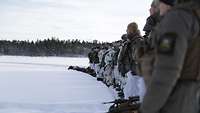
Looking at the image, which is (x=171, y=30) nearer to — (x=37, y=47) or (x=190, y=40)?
(x=190, y=40)

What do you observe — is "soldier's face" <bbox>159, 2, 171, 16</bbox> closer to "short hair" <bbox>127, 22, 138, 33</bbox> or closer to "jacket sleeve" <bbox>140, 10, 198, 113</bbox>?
"jacket sleeve" <bbox>140, 10, 198, 113</bbox>

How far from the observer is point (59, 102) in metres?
12.4

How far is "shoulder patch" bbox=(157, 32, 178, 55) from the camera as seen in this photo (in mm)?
3062

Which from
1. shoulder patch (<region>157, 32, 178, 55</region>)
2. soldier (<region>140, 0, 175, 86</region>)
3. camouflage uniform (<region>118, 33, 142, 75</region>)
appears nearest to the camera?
shoulder patch (<region>157, 32, 178, 55</region>)

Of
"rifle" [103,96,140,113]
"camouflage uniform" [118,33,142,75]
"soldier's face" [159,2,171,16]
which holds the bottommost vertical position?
"rifle" [103,96,140,113]

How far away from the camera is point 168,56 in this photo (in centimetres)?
308

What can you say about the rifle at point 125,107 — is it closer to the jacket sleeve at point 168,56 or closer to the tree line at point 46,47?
the jacket sleeve at point 168,56

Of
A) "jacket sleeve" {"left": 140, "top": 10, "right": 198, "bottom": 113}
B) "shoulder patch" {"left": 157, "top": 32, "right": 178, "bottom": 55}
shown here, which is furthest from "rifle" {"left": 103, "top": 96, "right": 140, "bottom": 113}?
"shoulder patch" {"left": 157, "top": 32, "right": 178, "bottom": 55}

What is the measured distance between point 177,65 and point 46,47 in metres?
129

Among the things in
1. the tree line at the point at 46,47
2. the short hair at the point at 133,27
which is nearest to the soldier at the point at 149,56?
the short hair at the point at 133,27

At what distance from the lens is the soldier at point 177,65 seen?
308 centimetres

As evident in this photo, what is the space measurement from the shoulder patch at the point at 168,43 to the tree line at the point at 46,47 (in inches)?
4711

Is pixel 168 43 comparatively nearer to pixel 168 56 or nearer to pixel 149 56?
pixel 168 56

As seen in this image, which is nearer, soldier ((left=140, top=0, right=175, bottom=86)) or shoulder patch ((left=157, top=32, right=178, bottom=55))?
shoulder patch ((left=157, top=32, right=178, bottom=55))
